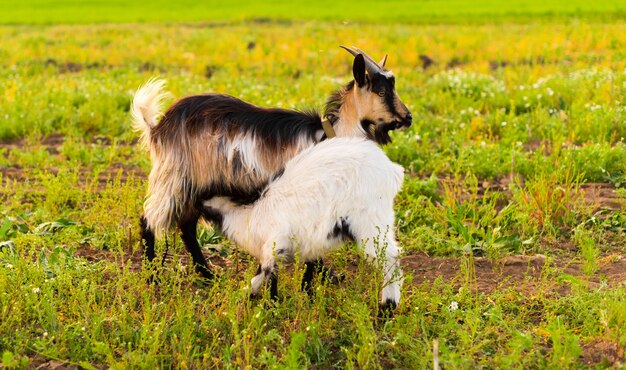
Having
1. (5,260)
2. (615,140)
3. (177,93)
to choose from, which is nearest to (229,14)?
(177,93)

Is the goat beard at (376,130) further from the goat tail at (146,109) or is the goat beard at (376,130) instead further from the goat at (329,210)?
the goat tail at (146,109)

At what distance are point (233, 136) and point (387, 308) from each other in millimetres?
1467

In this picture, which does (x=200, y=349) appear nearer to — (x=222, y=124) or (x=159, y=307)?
(x=159, y=307)

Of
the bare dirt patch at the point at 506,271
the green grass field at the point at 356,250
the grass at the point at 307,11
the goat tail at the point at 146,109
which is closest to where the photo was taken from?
the green grass field at the point at 356,250

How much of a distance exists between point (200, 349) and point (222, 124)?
1.49 m

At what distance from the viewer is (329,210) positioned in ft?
15.9

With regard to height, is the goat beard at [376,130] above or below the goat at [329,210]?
above

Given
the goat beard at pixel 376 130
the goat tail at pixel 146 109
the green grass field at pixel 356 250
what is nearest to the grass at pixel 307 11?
the green grass field at pixel 356 250

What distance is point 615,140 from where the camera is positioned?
890 centimetres

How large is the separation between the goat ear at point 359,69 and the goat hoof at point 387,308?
1471 millimetres

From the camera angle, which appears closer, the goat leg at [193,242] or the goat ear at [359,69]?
the goat ear at [359,69]

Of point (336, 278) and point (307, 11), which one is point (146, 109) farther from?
point (307, 11)

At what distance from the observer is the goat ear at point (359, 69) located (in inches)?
212

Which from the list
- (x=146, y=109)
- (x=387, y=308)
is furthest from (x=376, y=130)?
(x=146, y=109)
